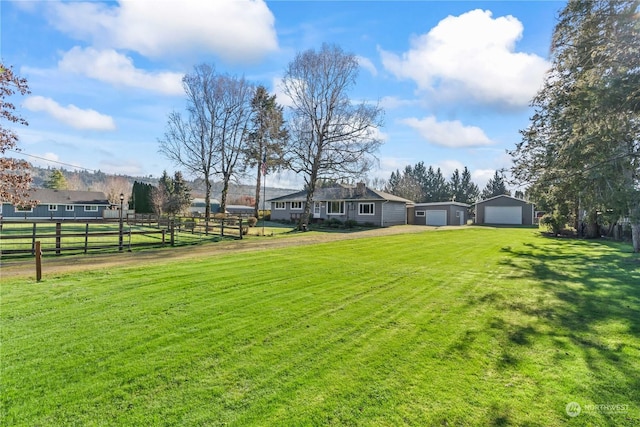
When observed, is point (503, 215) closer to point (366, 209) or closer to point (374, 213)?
point (374, 213)

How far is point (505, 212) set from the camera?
3794 cm

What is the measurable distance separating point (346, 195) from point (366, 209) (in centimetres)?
314

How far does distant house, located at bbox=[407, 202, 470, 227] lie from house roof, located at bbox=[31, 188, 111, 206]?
52.3 m

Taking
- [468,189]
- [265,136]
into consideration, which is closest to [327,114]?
[265,136]

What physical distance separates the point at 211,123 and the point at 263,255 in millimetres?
25333

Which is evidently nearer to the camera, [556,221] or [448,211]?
[556,221]

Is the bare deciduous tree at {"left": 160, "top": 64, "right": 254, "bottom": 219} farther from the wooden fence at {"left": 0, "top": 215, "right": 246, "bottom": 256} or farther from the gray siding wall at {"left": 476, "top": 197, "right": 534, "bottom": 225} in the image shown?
the gray siding wall at {"left": 476, "top": 197, "right": 534, "bottom": 225}

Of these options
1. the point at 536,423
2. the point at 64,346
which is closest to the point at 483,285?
the point at 536,423

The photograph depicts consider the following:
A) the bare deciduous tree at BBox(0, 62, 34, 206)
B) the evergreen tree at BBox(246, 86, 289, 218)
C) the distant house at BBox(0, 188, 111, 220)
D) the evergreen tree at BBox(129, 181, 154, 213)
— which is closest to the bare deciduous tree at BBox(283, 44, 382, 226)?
the evergreen tree at BBox(246, 86, 289, 218)

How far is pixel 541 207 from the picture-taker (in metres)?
20.8

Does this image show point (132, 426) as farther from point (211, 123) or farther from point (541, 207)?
point (211, 123)

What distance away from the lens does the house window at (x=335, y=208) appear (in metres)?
33.8

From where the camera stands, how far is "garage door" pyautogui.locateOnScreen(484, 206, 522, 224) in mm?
37222

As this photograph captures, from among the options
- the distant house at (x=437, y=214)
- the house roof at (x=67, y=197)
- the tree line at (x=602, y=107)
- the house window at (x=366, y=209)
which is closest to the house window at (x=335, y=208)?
the house window at (x=366, y=209)
